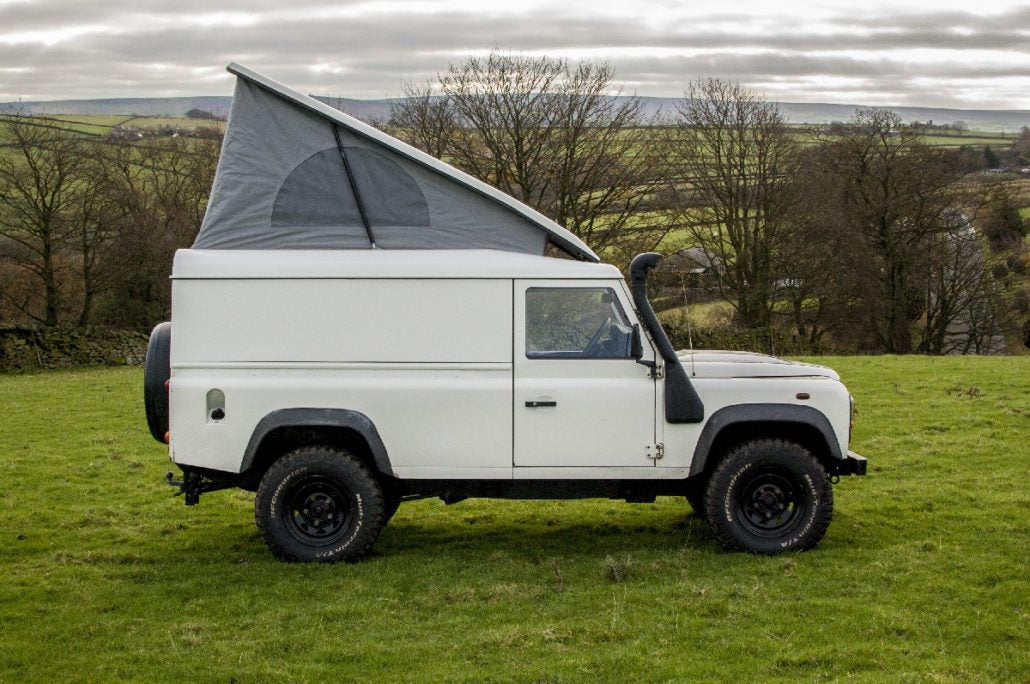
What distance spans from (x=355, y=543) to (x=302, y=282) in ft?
7.10

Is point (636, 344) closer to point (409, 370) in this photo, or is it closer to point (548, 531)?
point (409, 370)

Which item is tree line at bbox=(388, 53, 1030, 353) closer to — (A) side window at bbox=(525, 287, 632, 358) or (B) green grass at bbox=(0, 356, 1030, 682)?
(B) green grass at bbox=(0, 356, 1030, 682)

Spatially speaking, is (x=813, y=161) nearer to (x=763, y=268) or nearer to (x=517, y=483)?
(x=763, y=268)

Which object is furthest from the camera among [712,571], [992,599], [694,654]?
[712,571]

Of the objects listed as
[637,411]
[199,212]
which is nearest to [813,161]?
[199,212]

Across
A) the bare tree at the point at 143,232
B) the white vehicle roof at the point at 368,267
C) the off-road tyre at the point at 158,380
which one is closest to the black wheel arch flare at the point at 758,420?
the white vehicle roof at the point at 368,267

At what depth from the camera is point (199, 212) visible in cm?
4128

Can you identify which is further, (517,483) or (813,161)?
(813,161)

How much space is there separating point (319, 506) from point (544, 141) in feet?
85.0

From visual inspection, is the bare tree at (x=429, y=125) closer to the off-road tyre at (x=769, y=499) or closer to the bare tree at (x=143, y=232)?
the bare tree at (x=143, y=232)

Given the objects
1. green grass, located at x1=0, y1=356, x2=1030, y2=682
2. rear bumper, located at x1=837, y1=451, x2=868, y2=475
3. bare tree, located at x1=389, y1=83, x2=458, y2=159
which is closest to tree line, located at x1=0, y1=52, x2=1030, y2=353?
bare tree, located at x1=389, y1=83, x2=458, y2=159

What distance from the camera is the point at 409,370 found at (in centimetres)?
822

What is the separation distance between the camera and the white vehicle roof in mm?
8211

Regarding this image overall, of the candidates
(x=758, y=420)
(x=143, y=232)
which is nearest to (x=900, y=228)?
(x=143, y=232)
